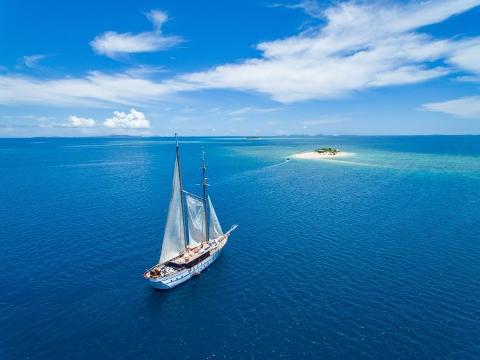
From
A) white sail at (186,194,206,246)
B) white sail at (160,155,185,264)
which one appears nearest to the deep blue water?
white sail at (160,155,185,264)

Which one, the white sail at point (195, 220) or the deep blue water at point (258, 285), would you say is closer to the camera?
the deep blue water at point (258, 285)

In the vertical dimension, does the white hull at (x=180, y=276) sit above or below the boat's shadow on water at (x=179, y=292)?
above

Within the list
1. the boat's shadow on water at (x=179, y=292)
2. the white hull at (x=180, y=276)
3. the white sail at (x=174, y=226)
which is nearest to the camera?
the boat's shadow on water at (x=179, y=292)

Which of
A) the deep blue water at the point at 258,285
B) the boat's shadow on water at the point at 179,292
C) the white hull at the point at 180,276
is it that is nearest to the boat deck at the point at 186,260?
the white hull at the point at 180,276

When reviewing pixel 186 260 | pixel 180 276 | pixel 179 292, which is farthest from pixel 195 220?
pixel 179 292

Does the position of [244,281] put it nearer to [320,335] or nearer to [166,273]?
[166,273]

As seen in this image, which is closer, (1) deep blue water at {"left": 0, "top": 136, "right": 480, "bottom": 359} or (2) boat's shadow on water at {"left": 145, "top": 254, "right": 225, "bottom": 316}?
(1) deep blue water at {"left": 0, "top": 136, "right": 480, "bottom": 359}

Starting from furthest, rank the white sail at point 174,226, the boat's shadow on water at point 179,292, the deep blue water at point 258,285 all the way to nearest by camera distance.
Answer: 1. the white sail at point 174,226
2. the boat's shadow on water at point 179,292
3. the deep blue water at point 258,285

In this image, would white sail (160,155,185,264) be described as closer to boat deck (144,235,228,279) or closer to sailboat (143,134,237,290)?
A: sailboat (143,134,237,290)

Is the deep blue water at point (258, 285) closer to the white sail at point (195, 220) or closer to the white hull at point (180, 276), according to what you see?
the white hull at point (180, 276)
